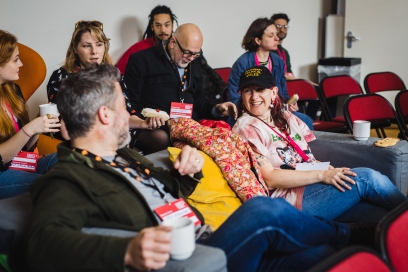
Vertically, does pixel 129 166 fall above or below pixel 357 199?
above

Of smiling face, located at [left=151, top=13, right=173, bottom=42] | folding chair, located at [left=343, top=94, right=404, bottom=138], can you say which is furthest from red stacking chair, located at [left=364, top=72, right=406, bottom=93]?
smiling face, located at [left=151, top=13, right=173, bottom=42]

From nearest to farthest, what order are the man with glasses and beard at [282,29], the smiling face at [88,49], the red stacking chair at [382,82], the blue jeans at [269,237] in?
the blue jeans at [269,237]
the smiling face at [88,49]
the red stacking chair at [382,82]
the man with glasses and beard at [282,29]

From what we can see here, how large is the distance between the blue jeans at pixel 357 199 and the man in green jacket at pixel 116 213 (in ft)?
1.51

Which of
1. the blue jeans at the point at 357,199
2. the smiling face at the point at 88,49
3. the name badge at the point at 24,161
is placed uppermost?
the smiling face at the point at 88,49

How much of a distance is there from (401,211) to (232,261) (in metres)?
0.55

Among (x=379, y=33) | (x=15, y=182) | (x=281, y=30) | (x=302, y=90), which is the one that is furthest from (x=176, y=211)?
(x=379, y=33)

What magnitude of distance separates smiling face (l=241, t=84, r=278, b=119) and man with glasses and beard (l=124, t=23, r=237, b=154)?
0.66 meters

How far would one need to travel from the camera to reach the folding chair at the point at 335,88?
16.5 ft

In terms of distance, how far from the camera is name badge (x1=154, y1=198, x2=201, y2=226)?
1.75m

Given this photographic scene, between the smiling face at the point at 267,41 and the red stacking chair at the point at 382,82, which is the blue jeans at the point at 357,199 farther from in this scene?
the red stacking chair at the point at 382,82

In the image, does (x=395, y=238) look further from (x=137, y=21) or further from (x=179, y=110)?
(x=137, y=21)

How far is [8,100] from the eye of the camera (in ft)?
8.83

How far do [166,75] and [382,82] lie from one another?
2.89 metres

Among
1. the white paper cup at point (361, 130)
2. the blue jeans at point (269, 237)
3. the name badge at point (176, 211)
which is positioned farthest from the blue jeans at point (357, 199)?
the name badge at point (176, 211)
